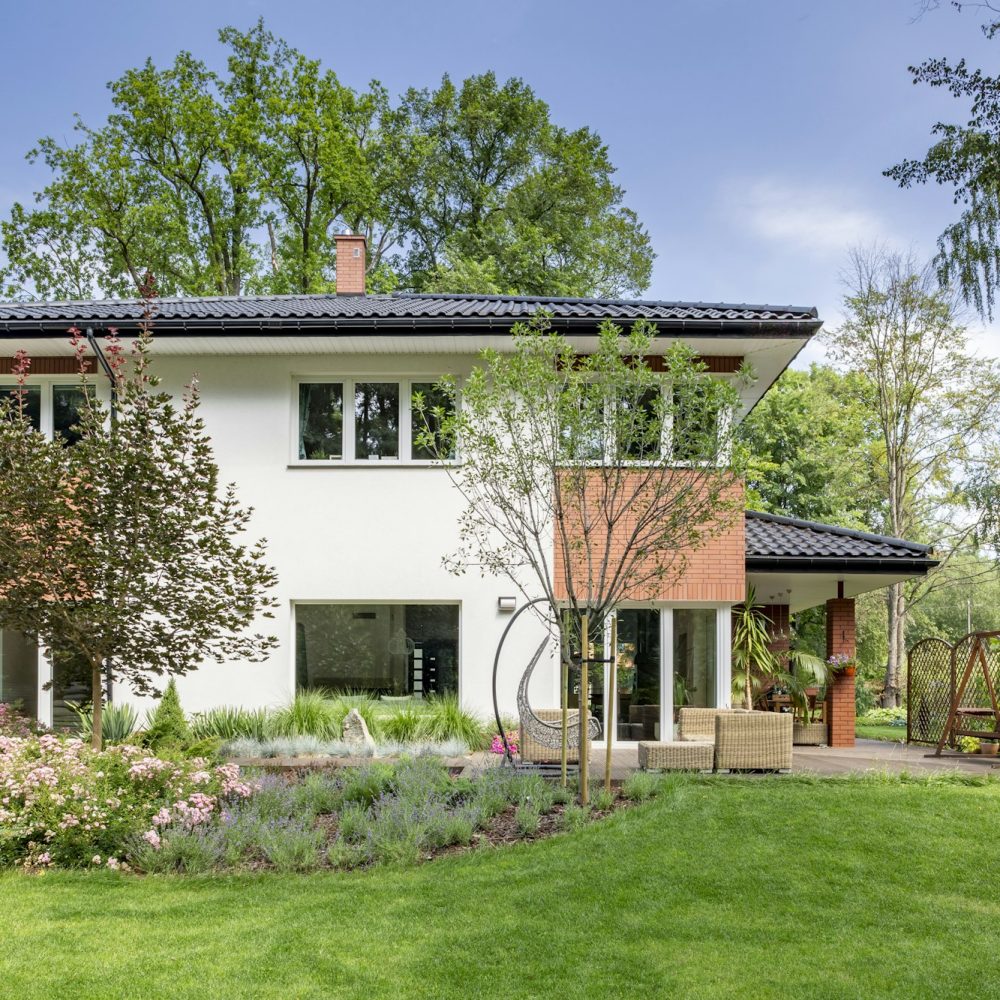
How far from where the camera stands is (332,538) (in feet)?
47.4

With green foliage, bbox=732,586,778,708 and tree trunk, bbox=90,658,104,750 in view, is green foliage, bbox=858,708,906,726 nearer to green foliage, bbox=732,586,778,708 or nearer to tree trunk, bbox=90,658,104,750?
green foliage, bbox=732,586,778,708

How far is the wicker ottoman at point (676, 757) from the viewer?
11195 millimetres

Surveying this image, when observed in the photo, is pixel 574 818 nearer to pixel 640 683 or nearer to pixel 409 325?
pixel 640 683

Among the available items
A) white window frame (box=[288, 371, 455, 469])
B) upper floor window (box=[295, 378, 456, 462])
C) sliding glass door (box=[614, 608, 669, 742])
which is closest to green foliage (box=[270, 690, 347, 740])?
white window frame (box=[288, 371, 455, 469])

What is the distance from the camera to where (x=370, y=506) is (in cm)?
1450

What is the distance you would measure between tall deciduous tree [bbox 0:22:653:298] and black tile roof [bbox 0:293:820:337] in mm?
14388

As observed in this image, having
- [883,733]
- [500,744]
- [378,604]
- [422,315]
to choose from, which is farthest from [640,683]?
[883,733]

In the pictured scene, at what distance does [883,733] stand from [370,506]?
1248cm

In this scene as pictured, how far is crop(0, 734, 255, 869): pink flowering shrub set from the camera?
326 inches

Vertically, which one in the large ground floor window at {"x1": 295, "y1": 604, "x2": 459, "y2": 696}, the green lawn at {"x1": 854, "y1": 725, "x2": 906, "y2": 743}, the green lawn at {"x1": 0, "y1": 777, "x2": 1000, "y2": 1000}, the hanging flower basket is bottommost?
the green lawn at {"x1": 854, "y1": 725, "x2": 906, "y2": 743}

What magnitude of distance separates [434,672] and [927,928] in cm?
846

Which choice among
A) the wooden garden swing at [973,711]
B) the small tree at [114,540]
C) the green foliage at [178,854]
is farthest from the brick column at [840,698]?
the green foliage at [178,854]

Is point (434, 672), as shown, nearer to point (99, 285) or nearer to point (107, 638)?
point (107, 638)

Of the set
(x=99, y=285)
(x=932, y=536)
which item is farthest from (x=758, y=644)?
(x=99, y=285)
